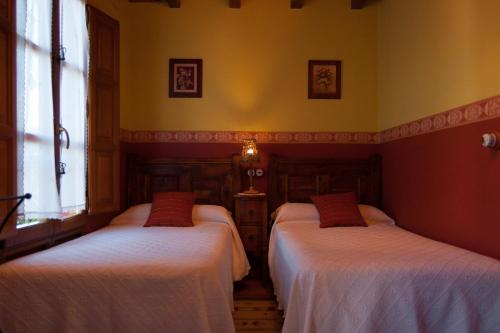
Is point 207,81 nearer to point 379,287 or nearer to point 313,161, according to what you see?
point 313,161

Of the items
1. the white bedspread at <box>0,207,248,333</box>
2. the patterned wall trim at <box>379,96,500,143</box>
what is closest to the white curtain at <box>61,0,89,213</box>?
the white bedspread at <box>0,207,248,333</box>

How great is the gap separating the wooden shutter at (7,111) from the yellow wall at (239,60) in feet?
5.94

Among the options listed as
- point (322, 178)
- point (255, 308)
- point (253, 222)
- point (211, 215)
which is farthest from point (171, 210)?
point (322, 178)

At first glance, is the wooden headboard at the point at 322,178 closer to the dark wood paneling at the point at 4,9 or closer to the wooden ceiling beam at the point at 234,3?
the wooden ceiling beam at the point at 234,3

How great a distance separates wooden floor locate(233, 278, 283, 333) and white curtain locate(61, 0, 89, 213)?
1.47 metres

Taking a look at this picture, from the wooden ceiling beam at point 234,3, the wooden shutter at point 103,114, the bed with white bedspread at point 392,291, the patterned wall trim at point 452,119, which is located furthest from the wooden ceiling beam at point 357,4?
the bed with white bedspread at point 392,291

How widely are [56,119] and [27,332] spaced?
1362 millimetres

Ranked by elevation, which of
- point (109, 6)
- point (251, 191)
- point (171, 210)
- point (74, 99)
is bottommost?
point (171, 210)

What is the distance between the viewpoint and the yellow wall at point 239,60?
3619 mm

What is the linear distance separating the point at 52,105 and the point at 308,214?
87.7 inches

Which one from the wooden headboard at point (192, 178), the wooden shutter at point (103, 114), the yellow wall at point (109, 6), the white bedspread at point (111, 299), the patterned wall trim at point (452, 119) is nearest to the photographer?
the white bedspread at point (111, 299)

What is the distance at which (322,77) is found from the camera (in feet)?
11.9

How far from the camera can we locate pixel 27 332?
1.57 m

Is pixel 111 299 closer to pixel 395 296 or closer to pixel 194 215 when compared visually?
pixel 395 296
